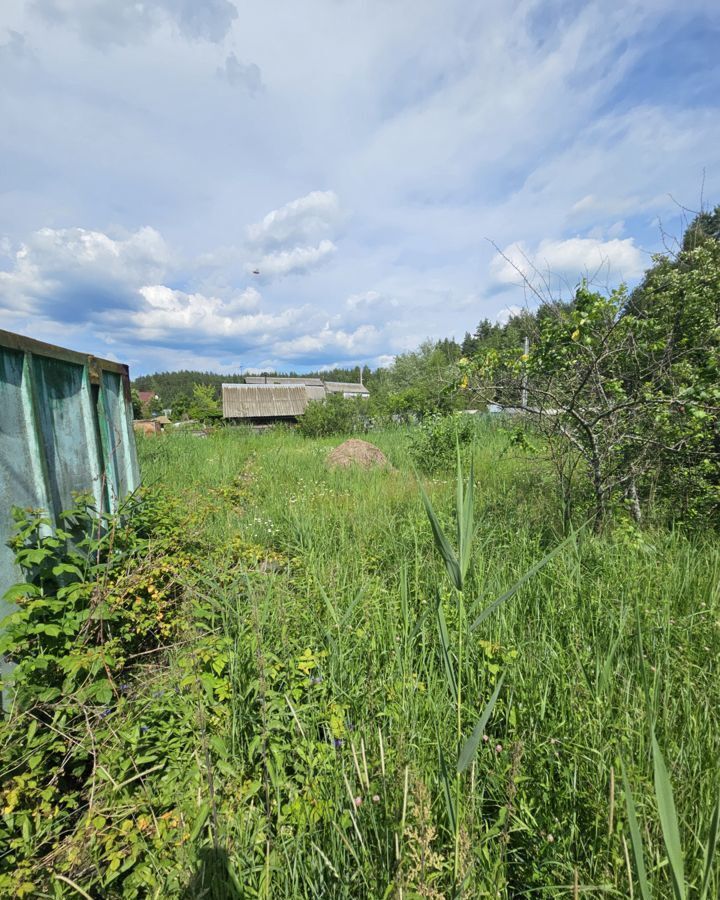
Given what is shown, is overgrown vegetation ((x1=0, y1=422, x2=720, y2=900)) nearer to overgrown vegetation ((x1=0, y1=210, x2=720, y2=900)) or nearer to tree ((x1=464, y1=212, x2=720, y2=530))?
overgrown vegetation ((x1=0, y1=210, x2=720, y2=900))

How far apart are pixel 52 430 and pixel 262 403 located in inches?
869

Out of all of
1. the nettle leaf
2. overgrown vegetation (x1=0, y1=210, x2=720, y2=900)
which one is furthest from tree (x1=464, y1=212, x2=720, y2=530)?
the nettle leaf

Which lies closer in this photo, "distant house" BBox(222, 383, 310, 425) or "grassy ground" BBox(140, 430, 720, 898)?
"grassy ground" BBox(140, 430, 720, 898)

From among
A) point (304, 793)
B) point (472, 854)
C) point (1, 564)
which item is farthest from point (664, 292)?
point (1, 564)

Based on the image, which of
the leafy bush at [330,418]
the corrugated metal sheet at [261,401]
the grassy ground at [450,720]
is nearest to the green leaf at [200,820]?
the grassy ground at [450,720]

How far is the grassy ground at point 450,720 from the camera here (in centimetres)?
117

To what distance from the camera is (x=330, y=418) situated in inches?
583

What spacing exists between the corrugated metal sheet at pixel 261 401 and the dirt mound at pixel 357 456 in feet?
50.1

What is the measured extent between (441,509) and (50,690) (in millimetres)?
3534

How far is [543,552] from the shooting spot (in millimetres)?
2979

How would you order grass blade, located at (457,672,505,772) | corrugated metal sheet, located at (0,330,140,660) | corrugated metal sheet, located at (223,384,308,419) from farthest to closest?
1. corrugated metal sheet, located at (223,384,308,419)
2. corrugated metal sheet, located at (0,330,140,660)
3. grass blade, located at (457,672,505,772)

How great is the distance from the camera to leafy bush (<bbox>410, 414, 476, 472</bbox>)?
778cm

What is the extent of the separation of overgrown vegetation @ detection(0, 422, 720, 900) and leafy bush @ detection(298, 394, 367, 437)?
38.8 feet

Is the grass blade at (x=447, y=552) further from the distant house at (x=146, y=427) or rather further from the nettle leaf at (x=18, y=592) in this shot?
the distant house at (x=146, y=427)
